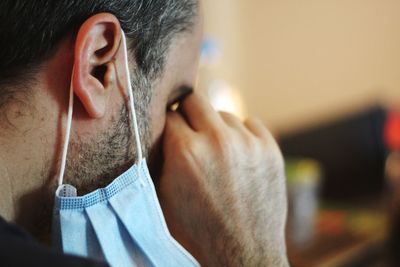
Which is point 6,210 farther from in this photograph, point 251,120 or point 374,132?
point 374,132

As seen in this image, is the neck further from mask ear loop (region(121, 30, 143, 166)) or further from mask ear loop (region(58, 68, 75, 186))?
mask ear loop (region(121, 30, 143, 166))

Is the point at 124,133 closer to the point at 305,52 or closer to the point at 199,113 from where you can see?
the point at 199,113

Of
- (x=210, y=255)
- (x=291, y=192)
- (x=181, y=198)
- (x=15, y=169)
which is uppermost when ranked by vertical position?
(x=15, y=169)

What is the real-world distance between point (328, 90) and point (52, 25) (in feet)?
9.76

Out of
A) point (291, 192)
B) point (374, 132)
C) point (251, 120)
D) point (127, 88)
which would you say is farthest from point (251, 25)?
point (127, 88)

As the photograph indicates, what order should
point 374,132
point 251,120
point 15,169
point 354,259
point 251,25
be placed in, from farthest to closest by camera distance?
point 251,25, point 374,132, point 354,259, point 251,120, point 15,169

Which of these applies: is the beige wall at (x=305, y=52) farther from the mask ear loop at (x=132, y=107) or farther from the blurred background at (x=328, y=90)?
the mask ear loop at (x=132, y=107)

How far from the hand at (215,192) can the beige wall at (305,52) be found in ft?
7.45

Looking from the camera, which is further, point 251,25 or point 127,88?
point 251,25

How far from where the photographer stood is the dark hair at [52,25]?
673 millimetres

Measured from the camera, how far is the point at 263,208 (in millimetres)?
911

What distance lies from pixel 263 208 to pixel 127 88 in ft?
1.10

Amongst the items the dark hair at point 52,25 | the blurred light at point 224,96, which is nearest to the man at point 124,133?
the dark hair at point 52,25

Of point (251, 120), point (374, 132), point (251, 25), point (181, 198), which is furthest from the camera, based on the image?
point (251, 25)
